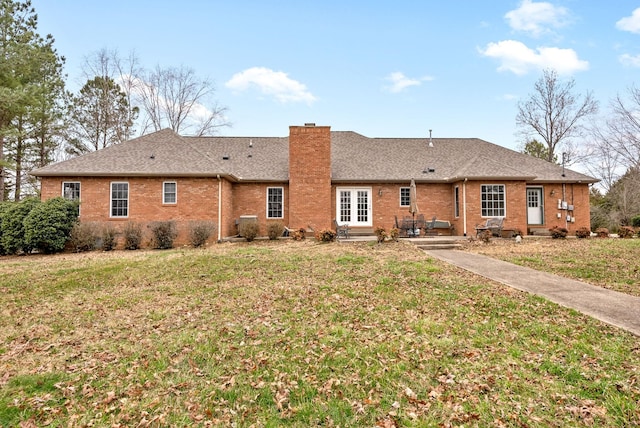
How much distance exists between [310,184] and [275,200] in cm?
209

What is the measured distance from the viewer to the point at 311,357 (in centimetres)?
392

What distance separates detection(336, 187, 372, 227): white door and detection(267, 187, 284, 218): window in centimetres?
290

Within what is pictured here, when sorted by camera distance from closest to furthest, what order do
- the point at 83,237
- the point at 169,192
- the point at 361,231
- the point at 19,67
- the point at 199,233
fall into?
the point at 83,237
the point at 199,233
the point at 169,192
the point at 361,231
the point at 19,67

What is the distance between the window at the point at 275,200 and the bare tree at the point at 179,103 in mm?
14295

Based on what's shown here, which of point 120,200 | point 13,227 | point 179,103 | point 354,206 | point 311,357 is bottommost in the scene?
point 311,357

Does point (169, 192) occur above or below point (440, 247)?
above

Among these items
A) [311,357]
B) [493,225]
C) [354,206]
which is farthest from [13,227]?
[493,225]

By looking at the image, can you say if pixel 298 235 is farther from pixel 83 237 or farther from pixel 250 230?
pixel 83 237

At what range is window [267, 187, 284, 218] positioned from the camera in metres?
17.7

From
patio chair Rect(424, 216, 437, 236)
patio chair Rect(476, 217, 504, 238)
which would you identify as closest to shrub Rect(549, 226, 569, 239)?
patio chair Rect(476, 217, 504, 238)

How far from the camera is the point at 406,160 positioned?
19.1 metres

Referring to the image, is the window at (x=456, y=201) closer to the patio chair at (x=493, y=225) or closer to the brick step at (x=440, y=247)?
the patio chair at (x=493, y=225)

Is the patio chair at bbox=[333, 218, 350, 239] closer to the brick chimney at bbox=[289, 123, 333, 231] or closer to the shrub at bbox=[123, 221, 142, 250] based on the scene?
the brick chimney at bbox=[289, 123, 333, 231]

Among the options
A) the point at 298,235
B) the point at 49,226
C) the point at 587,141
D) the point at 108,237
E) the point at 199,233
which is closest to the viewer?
the point at 49,226
